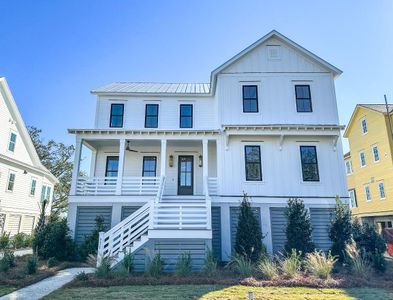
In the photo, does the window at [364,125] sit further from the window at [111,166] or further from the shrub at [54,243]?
the shrub at [54,243]

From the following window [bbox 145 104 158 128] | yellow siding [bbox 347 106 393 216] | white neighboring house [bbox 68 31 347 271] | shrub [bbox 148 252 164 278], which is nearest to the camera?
shrub [bbox 148 252 164 278]

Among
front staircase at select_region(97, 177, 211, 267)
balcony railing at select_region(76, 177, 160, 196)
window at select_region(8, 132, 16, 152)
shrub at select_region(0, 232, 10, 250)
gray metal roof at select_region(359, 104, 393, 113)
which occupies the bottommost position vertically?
shrub at select_region(0, 232, 10, 250)

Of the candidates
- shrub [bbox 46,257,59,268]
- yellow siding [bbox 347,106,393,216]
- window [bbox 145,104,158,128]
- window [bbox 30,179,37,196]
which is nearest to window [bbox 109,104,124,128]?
window [bbox 145,104,158,128]

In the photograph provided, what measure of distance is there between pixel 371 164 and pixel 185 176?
18.7m

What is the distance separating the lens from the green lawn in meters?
6.68

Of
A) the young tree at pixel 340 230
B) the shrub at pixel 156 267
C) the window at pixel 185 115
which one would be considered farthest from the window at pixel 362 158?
the shrub at pixel 156 267

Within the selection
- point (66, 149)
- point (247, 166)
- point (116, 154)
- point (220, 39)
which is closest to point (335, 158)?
point (247, 166)

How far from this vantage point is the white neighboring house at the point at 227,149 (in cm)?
1273

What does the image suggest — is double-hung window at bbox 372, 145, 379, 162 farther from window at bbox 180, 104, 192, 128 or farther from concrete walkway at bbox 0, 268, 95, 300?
concrete walkway at bbox 0, 268, 95, 300

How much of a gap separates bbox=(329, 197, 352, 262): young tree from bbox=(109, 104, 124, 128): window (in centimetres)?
1163

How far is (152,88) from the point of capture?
57.3 feet

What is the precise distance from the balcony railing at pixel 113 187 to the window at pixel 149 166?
3.85 feet

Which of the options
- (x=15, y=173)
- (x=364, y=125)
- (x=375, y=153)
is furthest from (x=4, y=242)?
(x=364, y=125)

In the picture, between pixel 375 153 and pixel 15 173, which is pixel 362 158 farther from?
pixel 15 173
